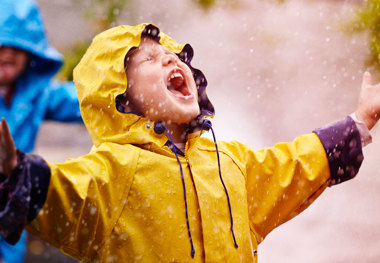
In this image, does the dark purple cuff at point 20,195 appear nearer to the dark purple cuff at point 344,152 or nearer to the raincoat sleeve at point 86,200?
the raincoat sleeve at point 86,200

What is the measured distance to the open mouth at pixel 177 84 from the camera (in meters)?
2.11

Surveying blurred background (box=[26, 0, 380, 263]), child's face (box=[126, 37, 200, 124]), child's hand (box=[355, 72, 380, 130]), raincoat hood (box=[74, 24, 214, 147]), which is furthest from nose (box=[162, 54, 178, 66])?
blurred background (box=[26, 0, 380, 263])

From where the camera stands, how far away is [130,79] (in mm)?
2146

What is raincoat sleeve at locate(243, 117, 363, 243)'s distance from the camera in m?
2.20

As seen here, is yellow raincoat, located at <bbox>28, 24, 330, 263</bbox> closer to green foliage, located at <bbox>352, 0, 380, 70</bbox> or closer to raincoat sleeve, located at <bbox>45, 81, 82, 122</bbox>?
raincoat sleeve, located at <bbox>45, 81, 82, 122</bbox>

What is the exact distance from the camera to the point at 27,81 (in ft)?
12.3

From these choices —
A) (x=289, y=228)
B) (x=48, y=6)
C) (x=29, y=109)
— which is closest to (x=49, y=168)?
(x=29, y=109)

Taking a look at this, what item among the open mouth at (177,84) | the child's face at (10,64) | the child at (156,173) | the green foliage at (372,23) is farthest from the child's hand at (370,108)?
the green foliage at (372,23)

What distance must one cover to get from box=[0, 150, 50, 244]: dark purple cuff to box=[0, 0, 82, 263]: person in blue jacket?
2.01 metres

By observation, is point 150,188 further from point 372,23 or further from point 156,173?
point 372,23

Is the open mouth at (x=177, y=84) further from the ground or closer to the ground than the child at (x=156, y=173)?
further from the ground

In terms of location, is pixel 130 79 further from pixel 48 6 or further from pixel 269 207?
pixel 48 6

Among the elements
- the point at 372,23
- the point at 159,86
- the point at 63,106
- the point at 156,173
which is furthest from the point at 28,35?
the point at 372,23

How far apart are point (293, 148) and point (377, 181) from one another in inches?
106
